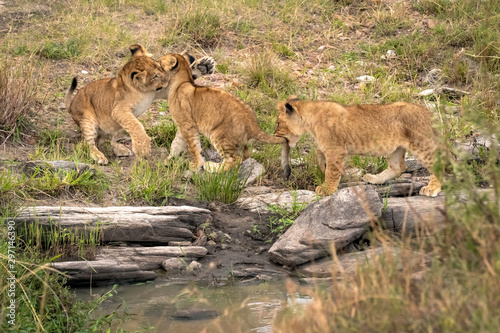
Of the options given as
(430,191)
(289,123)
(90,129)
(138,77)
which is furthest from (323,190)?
(90,129)

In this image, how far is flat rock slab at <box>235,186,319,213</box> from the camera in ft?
25.0

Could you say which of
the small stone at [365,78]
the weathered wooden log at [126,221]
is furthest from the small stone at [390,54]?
the weathered wooden log at [126,221]

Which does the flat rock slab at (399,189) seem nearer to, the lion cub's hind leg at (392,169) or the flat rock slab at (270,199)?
the lion cub's hind leg at (392,169)

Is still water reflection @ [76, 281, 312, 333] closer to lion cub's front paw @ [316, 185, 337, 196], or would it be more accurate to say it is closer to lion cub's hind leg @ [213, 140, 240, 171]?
lion cub's front paw @ [316, 185, 337, 196]

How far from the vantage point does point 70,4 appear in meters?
12.6

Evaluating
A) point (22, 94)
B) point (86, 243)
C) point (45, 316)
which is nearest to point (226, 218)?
point (86, 243)

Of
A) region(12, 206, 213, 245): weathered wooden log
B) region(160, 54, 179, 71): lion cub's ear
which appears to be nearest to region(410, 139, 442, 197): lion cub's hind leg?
region(12, 206, 213, 245): weathered wooden log

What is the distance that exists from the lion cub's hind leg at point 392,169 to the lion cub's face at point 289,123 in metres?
1.05

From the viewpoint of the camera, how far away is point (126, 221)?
6.62 metres

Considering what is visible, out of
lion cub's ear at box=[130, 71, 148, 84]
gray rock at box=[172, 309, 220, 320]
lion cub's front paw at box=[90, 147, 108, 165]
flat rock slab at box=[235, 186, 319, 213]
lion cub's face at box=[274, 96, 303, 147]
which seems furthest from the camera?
lion cub's ear at box=[130, 71, 148, 84]

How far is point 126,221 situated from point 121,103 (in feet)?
8.38

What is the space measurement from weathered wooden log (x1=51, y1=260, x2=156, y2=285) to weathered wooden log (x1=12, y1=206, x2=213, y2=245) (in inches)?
18.3

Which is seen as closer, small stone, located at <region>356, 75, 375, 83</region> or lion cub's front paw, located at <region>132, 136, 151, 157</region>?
lion cub's front paw, located at <region>132, 136, 151, 157</region>

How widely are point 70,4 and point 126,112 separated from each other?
5.07 metres
